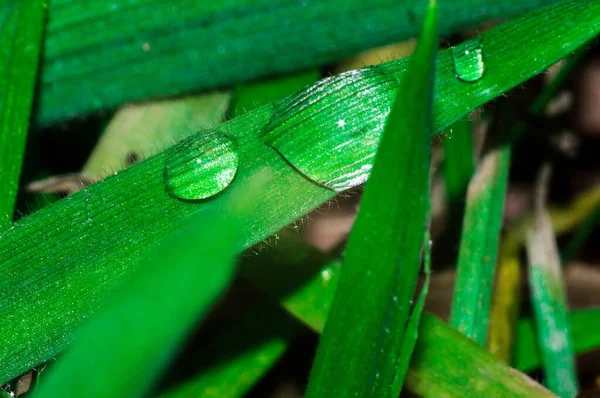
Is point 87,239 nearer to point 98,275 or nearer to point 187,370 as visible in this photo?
point 98,275

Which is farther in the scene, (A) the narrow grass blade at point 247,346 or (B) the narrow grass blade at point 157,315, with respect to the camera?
(A) the narrow grass blade at point 247,346

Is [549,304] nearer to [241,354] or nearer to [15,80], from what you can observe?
[241,354]

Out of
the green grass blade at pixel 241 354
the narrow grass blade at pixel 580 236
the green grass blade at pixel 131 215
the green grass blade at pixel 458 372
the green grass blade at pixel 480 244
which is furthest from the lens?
the narrow grass blade at pixel 580 236

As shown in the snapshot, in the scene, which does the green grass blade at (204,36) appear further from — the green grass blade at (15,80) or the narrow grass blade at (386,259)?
the narrow grass blade at (386,259)

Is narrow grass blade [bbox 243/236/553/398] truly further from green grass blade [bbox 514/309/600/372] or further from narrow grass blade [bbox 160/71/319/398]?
green grass blade [bbox 514/309/600/372]

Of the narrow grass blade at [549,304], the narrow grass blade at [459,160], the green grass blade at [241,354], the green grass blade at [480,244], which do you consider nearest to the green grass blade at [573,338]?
the narrow grass blade at [549,304]

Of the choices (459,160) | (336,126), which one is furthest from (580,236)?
(336,126)

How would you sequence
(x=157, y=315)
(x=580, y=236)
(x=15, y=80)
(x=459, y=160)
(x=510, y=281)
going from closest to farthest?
(x=157, y=315) → (x=15, y=80) → (x=459, y=160) → (x=510, y=281) → (x=580, y=236)
